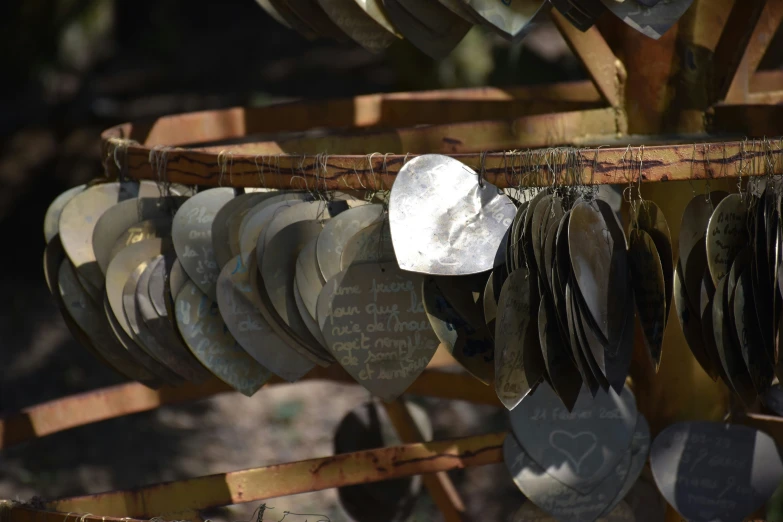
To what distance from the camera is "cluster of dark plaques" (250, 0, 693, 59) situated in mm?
1133

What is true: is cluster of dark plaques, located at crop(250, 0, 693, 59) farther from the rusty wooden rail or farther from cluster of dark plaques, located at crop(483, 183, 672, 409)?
the rusty wooden rail

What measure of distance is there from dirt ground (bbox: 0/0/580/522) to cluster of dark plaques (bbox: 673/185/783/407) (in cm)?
200

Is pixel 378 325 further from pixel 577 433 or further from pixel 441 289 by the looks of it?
pixel 577 433

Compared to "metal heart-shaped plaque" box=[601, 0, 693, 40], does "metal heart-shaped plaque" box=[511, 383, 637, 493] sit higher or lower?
lower

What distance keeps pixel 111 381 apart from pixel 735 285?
119 inches

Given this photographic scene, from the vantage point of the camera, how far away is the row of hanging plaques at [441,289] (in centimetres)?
98

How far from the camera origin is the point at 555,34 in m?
5.60

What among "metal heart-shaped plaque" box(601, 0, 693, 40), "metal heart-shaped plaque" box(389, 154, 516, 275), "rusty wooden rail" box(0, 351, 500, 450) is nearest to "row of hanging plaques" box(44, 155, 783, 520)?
"metal heart-shaped plaque" box(389, 154, 516, 275)

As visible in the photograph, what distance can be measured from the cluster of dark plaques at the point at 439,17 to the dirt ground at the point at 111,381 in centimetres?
182

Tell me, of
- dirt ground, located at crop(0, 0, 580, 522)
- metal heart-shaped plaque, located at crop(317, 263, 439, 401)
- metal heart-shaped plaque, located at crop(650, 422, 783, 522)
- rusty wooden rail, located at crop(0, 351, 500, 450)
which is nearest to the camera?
metal heart-shaped plaque, located at crop(317, 263, 439, 401)

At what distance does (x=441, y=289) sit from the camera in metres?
1.05

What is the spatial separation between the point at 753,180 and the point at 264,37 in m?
5.15

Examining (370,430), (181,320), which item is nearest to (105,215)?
(181,320)

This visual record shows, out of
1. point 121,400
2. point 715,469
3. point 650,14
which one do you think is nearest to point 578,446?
point 715,469
